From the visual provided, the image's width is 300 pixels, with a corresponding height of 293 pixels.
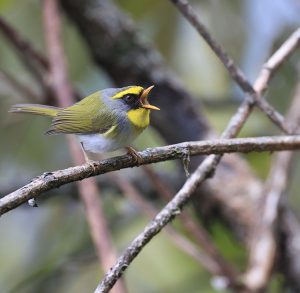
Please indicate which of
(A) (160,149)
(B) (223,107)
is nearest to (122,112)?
(A) (160,149)

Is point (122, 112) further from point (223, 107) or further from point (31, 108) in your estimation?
point (223, 107)

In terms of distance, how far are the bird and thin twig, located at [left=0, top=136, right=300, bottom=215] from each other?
33cm

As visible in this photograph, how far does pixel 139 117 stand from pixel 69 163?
143 centimetres

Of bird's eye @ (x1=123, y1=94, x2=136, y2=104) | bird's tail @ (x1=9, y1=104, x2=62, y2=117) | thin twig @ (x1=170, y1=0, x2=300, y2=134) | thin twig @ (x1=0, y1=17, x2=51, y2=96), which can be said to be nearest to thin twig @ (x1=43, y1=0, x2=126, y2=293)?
thin twig @ (x1=0, y1=17, x2=51, y2=96)

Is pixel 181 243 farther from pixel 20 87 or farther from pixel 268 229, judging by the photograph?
pixel 20 87

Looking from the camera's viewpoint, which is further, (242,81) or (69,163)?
(69,163)

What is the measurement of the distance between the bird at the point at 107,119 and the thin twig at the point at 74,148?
1.06 ft

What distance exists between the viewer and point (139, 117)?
5.32ft

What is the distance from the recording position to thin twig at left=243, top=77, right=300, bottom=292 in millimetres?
1953

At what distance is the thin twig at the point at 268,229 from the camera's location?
1953mm

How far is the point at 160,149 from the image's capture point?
47.3 inches

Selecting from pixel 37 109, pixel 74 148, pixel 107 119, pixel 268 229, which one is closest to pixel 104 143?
pixel 107 119

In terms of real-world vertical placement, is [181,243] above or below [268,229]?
above

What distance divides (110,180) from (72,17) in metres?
0.73
